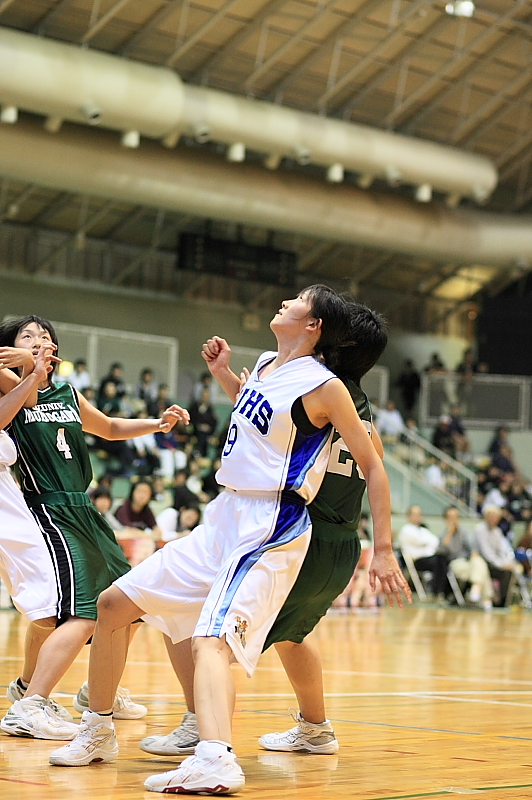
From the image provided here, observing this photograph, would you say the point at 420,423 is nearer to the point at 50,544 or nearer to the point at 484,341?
the point at 484,341

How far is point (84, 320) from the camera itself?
88.0 ft

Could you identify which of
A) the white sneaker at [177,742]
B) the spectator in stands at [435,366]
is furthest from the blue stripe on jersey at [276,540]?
the spectator in stands at [435,366]

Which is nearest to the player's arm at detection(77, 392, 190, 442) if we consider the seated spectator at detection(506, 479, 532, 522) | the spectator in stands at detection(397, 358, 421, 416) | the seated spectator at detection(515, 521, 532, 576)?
A: the seated spectator at detection(515, 521, 532, 576)

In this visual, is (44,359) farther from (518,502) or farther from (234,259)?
(234,259)

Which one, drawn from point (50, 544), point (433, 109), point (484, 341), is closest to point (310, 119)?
point (433, 109)

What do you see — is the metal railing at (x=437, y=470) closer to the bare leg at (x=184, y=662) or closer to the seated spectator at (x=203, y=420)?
the seated spectator at (x=203, y=420)

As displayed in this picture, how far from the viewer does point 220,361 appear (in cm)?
454

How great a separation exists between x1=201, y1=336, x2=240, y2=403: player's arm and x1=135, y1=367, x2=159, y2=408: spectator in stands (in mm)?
16245

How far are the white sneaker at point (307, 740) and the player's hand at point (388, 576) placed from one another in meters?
0.91

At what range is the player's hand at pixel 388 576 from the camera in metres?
3.71

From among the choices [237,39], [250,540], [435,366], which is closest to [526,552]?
[237,39]

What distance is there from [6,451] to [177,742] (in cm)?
144

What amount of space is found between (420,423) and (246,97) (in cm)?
932

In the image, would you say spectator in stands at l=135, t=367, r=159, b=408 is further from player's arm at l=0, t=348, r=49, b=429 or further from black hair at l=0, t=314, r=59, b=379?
player's arm at l=0, t=348, r=49, b=429
